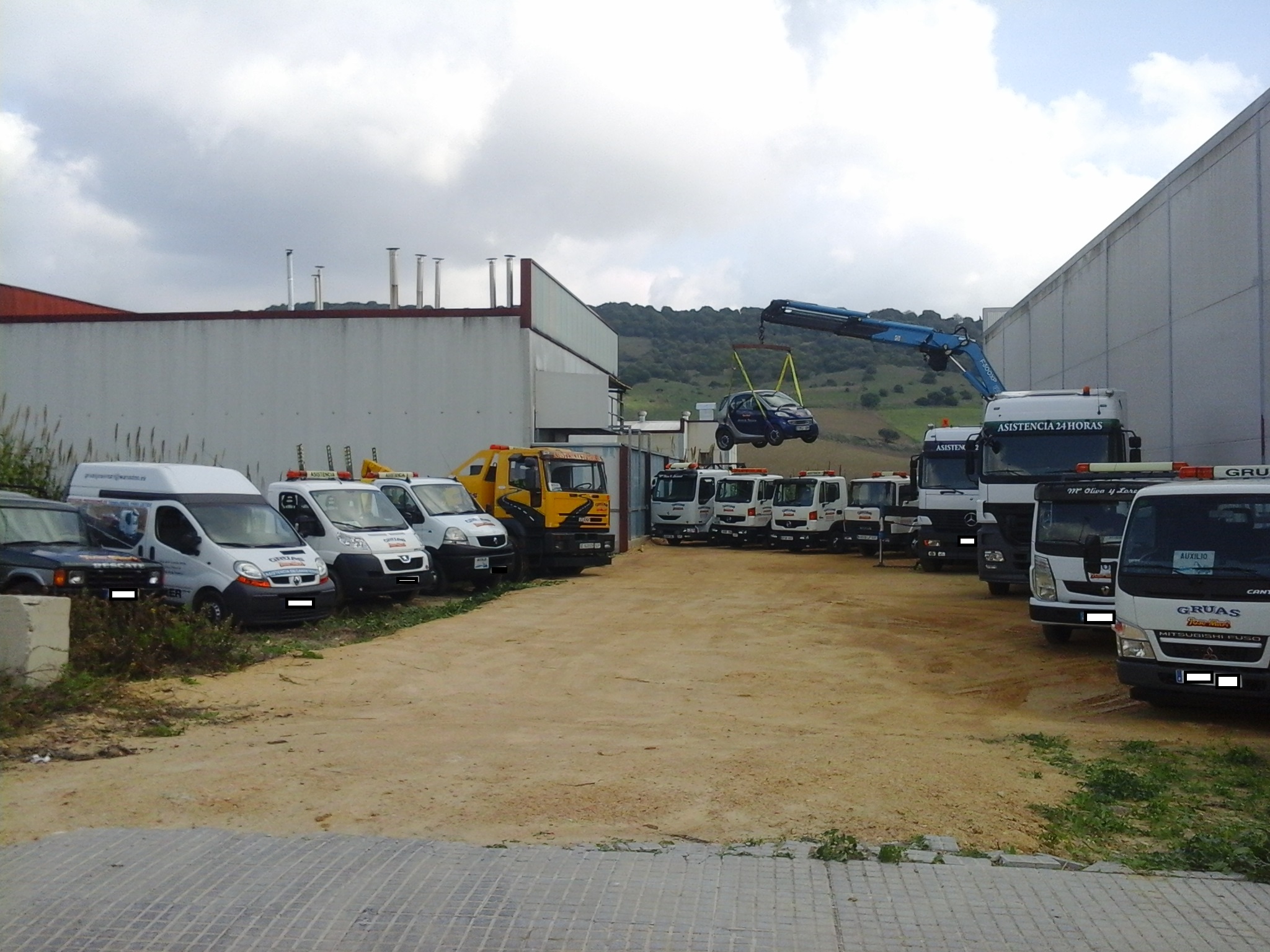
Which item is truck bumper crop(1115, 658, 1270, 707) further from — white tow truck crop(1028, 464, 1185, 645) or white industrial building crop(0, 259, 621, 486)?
white industrial building crop(0, 259, 621, 486)

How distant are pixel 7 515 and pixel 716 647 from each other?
8284 millimetres

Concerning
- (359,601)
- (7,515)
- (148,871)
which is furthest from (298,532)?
(148,871)

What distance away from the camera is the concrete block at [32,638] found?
9680mm

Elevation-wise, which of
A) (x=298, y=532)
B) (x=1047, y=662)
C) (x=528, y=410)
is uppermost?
(x=528, y=410)

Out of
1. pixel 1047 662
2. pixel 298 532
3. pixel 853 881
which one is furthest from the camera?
pixel 298 532

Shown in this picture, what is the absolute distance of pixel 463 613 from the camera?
58.3ft

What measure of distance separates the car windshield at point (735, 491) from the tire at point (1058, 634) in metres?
21.2

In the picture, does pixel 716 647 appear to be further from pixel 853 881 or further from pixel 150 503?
pixel 853 881

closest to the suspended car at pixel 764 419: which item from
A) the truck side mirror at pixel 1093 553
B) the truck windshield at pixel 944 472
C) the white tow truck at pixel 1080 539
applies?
the truck windshield at pixel 944 472

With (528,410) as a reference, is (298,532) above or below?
below

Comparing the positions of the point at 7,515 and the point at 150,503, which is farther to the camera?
the point at 150,503

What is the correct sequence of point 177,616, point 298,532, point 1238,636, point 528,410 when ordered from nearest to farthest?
1. point 1238,636
2. point 177,616
3. point 298,532
4. point 528,410

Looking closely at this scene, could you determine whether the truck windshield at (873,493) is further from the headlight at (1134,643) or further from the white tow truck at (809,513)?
the headlight at (1134,643)

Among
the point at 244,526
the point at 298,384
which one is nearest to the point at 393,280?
the point at 298,384
